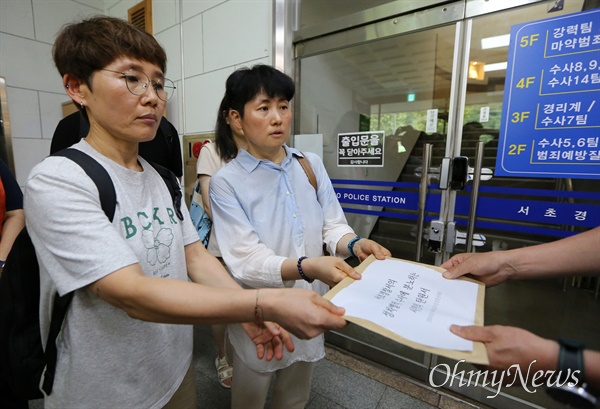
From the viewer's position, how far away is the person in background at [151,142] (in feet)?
4.46

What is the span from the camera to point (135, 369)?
82 centimetres

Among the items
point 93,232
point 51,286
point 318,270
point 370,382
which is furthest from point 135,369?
point 370,382

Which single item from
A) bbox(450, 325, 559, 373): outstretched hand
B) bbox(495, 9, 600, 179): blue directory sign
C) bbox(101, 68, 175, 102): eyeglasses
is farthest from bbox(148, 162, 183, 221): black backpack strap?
bbox(495, 9, 600, 179): blue directory sign

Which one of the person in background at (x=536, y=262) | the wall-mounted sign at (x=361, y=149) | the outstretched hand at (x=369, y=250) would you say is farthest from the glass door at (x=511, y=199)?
the outstretched hand at (x=369, y=250)

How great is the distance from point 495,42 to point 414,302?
1.60 metres

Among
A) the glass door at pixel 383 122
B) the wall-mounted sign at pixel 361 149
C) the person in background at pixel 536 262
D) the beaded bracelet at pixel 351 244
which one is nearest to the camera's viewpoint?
the person in background at pixel 536 262

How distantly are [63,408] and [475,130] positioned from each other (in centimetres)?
211

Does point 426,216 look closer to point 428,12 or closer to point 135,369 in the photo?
point 428,12

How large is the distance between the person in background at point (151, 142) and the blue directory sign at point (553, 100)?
1.78m

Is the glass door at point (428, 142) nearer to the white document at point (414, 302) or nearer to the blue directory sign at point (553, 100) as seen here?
→ the blue directory sign at point (553, 100)

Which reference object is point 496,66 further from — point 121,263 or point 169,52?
point 169,52

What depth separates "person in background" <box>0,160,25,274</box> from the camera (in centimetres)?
133

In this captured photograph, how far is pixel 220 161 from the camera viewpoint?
1.60m

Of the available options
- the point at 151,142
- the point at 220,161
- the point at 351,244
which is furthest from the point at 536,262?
the point at 151,142
